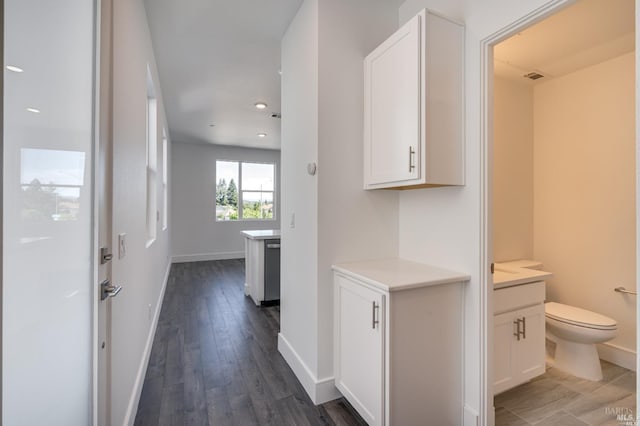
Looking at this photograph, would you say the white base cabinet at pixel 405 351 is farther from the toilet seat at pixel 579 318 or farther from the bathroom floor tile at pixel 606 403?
the toilet seat at pixel 579 318

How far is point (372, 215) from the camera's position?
2082 mm

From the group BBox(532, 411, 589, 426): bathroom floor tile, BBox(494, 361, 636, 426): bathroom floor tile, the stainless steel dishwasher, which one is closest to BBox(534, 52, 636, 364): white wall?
BBox(494, 361, 636, 426): bathroom floor tile

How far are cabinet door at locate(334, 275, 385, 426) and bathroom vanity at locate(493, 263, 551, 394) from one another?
85 cm

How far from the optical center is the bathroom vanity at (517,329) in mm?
1857

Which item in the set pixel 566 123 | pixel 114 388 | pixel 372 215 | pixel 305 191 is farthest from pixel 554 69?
pixel 114 388

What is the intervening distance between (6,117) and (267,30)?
7.68 feet

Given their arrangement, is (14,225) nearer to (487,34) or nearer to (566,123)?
(487,34)

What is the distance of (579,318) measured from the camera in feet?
7.27

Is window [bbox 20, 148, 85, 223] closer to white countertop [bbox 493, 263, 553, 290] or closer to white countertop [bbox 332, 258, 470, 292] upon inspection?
white countertop [bbox 332, 258, 470, 292]

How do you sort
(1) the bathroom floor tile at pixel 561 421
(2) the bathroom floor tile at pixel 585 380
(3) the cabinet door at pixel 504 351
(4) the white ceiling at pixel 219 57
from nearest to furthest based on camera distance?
(1) the bathroom floor tile at pixel 561 421 < (3) the cabinet door at pixel 504 351 < (2) the bathroom floor tile at pixel 585 380 < (4) the white ceiling at pixel 219 57

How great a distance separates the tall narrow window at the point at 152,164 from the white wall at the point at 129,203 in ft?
2.98

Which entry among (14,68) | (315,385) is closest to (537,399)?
(315,385)

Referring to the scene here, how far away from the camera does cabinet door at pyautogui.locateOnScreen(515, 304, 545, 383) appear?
1.95 m

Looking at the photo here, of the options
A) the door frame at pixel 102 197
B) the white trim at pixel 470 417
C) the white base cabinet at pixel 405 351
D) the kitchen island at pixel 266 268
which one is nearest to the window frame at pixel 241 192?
the kitchen island at pixel 266 268
